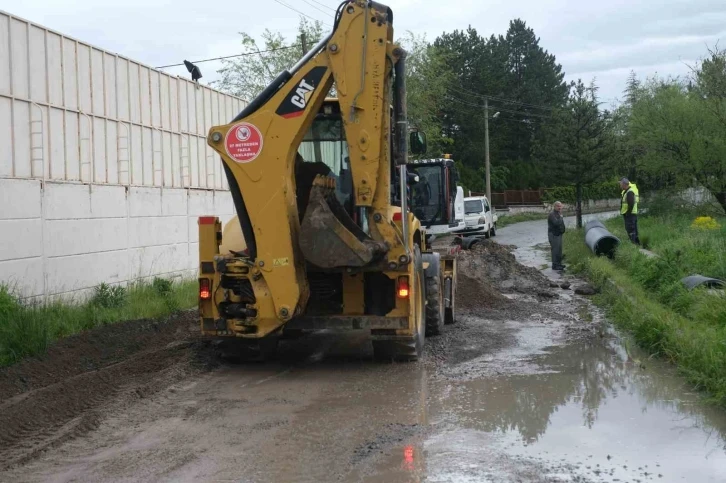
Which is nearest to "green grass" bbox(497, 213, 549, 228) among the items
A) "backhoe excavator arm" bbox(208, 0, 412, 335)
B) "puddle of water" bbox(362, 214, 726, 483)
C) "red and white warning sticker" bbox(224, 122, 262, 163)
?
"puddle of water" bbox(362, 214, 726, 483)

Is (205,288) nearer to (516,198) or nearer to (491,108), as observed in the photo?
(516,198)

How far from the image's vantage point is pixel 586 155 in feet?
123

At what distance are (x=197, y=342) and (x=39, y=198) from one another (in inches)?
150

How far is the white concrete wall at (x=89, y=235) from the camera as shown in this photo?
12.1 metres

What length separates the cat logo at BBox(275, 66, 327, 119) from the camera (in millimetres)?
8758

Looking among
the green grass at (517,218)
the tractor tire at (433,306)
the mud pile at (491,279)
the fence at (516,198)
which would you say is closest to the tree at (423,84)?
the green grass at (517,218)

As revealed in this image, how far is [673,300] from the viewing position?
12383 millimetres

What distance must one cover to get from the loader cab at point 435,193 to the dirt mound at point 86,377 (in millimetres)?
4667

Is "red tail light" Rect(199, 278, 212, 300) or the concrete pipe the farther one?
the concrete pipe

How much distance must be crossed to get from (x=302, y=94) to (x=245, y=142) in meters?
0.79

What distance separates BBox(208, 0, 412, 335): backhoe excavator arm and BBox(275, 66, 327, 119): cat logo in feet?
0.03

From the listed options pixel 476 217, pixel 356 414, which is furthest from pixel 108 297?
pixel 476 217

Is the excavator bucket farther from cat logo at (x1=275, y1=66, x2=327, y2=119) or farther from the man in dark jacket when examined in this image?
the man in dark jacket

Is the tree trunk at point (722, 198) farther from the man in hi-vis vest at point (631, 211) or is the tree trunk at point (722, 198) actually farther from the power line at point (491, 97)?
the power line at point (491, 97)
